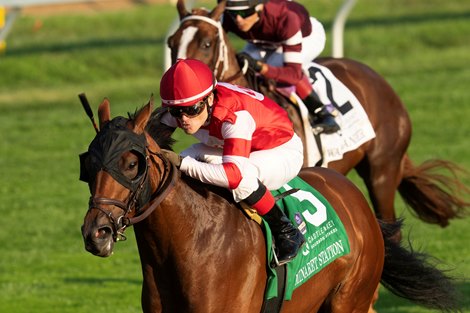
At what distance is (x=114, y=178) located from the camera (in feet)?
15.6

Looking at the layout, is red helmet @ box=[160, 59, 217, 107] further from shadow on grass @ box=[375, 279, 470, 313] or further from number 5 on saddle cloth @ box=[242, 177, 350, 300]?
shadow on grass @ box=[375, 279, 470, 313]

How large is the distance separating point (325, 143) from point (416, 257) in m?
2.05

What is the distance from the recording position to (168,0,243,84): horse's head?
8.09 metres

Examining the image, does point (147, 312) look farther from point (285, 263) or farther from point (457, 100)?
→ point (457, 100)

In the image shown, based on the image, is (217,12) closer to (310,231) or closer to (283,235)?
(310,231)

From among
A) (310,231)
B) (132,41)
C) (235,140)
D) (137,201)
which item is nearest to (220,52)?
(310,231)

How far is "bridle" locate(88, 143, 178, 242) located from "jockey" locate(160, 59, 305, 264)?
0.08 m

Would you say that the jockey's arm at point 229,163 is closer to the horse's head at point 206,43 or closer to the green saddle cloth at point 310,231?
the green saddle cloth at point 310,231

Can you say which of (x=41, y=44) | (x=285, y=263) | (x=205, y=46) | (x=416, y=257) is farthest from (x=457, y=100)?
(x=285, y=263)

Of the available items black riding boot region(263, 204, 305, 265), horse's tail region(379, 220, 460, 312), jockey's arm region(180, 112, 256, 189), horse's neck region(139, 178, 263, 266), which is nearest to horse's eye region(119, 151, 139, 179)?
horse's neck region(139, 178, 263, 266)

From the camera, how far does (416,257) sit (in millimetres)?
6746

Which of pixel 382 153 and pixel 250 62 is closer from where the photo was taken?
pixel 250 62

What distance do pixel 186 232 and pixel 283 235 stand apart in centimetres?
55

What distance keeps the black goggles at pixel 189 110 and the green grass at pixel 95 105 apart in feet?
7.18
